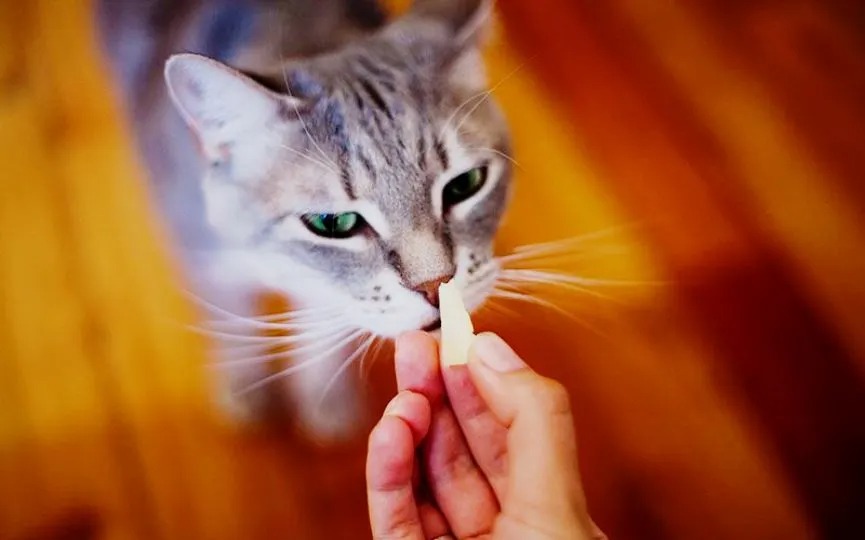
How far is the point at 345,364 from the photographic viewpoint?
0.81 metres

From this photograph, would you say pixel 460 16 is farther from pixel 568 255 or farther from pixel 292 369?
pixel 292 369

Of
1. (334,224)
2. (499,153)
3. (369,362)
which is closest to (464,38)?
(499,153)

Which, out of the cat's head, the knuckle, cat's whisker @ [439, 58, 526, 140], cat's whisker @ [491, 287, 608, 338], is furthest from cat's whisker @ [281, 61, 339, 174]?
the knuckle

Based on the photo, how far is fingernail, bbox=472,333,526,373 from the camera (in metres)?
0.58

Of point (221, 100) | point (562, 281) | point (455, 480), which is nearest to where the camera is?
point (455, 480)

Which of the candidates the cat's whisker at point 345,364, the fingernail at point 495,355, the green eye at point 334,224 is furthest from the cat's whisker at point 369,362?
the fingernail at point 495,355

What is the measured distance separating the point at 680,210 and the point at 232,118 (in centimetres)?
47

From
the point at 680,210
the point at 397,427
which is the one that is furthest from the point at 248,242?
the point at 680,210

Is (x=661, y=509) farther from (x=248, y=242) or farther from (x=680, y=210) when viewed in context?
(x=248, y=242)

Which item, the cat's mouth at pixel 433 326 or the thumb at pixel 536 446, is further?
the cat's mouth at pixel 433 326

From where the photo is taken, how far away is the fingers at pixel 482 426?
63cm

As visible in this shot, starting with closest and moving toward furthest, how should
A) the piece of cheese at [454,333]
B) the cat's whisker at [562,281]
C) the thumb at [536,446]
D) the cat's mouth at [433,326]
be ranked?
the thumb at [536,446], the piece of cheese at [454,333], the cat's mouth at [433,326], the cat's whisker at [562,281]

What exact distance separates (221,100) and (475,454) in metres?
0.39

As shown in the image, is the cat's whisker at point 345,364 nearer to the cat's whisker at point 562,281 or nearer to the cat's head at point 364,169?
the cat's head at point 364,169
